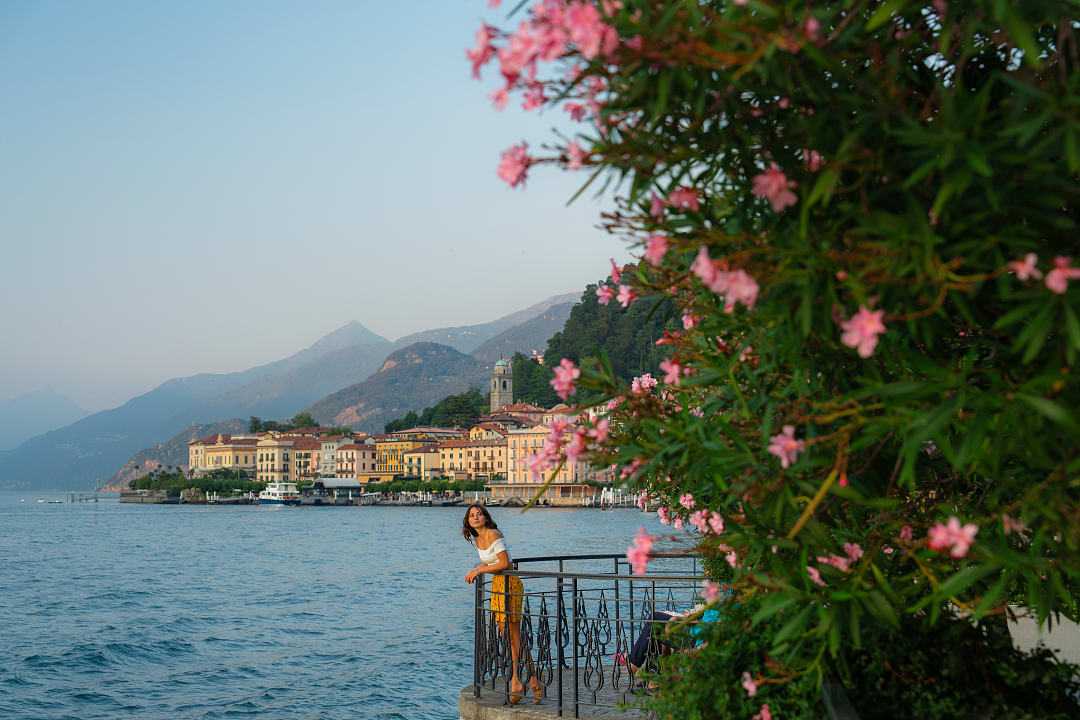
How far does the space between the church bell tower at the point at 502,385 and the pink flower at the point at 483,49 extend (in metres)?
179

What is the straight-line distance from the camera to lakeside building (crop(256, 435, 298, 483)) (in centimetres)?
18000

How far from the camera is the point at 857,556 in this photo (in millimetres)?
3365

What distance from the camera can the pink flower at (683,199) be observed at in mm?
3033

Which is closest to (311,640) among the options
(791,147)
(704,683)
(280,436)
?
(704,683)

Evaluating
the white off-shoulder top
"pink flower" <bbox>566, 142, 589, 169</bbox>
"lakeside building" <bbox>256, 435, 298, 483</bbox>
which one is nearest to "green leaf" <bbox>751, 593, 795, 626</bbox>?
"pink flower" <bbox>566, 142, 589, 169</bbox>

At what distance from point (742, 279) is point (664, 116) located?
551 mm

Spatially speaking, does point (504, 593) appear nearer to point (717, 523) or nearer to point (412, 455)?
point (717, 523)

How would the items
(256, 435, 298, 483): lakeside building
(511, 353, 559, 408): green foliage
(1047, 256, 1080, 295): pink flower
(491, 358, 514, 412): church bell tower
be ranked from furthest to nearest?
(491, 358, 514, 412): church bell tower, (256, 435, 298, 483): lakeside building, (511, 353, 559, 408): green foliage, (1047, 256, 1080, 295): pink flower

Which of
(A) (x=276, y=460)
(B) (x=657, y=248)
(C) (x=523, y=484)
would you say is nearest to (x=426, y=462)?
(C) (x=523, y=484)

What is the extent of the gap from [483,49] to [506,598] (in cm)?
567

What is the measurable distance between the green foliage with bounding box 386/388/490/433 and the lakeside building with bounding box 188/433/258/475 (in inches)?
930

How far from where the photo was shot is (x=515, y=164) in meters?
2.99

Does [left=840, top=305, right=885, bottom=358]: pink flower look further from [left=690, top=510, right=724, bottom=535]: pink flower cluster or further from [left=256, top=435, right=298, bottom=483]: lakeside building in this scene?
[left=256, top=435, right=298, bottom=483]: lakeside building

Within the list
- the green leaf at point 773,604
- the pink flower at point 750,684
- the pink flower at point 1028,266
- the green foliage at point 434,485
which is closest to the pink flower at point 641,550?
the green leaf at point 773,604
